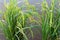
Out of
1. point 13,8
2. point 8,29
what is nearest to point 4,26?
point 8,29

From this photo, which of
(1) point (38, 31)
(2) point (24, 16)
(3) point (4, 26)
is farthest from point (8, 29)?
(1) point (38, 31)

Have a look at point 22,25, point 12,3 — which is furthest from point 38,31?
point 12,3

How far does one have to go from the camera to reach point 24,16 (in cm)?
107

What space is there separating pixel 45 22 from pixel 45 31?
6 cm

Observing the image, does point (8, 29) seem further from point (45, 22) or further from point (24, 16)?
point (45, 22)

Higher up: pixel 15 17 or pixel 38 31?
pixel 15 17

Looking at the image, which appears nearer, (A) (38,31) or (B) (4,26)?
(B) (4,26)

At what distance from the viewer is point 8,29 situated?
1080 millimetres

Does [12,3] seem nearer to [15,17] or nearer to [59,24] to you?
[15,17]

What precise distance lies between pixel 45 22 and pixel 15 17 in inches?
7.9

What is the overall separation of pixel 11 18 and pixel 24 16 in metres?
0.09

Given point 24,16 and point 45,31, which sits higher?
point 24,16

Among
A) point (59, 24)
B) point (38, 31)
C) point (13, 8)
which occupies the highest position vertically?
point (13, 8)

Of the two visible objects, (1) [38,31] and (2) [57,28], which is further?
(1) [38,31]
